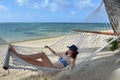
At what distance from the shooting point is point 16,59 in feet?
11.2

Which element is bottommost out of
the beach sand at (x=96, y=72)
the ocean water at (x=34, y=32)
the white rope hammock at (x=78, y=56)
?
the ocean water at (x=34, y=32)

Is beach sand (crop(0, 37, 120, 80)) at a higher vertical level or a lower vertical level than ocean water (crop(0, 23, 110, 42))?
higher

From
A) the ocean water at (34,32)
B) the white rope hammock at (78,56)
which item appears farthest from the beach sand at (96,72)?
the ocean water at (34,32)

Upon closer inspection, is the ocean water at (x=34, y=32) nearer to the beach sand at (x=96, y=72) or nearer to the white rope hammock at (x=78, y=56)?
the white rope hammock at (x=78, y=56)

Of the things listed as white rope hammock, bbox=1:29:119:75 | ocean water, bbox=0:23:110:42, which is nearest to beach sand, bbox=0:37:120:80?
white rope hammock, bbox=1:29:119:75

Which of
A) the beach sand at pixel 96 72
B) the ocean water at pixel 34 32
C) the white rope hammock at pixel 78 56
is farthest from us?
the ocean water at pixel 34 32

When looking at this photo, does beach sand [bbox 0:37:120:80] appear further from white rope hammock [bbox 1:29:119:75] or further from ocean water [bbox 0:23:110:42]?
ocean water [bbox 0:23:110:42]

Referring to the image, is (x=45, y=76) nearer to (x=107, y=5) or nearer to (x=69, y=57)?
(x=69, y=57)

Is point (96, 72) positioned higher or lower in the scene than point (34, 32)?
A: higher

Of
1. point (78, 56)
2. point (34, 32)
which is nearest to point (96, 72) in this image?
point (78, 56)

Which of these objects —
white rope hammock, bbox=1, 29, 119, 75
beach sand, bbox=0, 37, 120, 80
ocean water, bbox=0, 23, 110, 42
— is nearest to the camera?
white rope hammock, bbox=1, 29, 119, 75

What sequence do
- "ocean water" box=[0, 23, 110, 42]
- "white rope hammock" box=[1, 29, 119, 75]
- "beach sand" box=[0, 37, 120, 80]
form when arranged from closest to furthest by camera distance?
"white rope hammock" box=[1, 29, 119, 75]
"beach sand" box=[0, 37, 120, 80]
"ocean water" box=[0, 23, 110, 42]

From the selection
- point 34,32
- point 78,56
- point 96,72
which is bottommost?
point 34,32

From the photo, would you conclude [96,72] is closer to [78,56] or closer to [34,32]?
[78,56]
